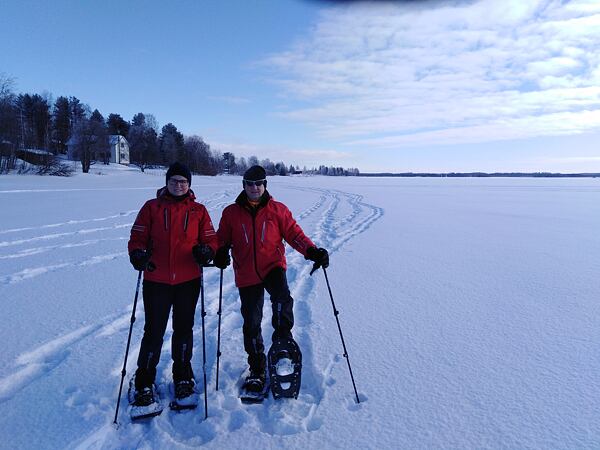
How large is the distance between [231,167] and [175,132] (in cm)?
4268

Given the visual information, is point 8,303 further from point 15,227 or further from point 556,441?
point 15,227

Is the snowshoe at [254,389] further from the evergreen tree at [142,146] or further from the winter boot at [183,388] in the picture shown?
the evergreen tree at [142,146]

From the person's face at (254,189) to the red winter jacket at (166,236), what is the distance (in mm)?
486

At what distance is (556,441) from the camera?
97.0 inches

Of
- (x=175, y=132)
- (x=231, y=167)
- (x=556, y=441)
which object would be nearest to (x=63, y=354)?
(x=556, y=441)

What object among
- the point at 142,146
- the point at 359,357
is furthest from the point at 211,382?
the point at 142,146

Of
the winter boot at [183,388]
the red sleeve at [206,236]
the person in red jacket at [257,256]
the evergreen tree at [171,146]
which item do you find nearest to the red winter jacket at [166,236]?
the red sleeve at [206,236]

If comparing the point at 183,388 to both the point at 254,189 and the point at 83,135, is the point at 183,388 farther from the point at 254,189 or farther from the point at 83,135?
the point at 83,135

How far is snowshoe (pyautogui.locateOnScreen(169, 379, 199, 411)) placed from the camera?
2793mm

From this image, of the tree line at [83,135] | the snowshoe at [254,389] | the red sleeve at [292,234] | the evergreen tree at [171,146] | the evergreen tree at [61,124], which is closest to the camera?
the snowshoe at [254,389]

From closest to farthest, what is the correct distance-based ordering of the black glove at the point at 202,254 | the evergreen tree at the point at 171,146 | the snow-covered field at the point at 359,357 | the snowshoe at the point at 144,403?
the snow-covered field at the point at 359,357 → the snowshoe at the point at 144,403 → the black glove at the point at 202,254 → the evergreen tree at the point at 171,146

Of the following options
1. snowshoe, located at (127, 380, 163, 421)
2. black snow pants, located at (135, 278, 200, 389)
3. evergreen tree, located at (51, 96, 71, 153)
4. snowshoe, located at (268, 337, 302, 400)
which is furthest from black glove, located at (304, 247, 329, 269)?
evergreen tree, located at (51, 96, 71, 153)

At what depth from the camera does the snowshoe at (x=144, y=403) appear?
8.77ft

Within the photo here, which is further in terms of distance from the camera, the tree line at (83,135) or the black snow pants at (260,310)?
the tree line at (83,135)
